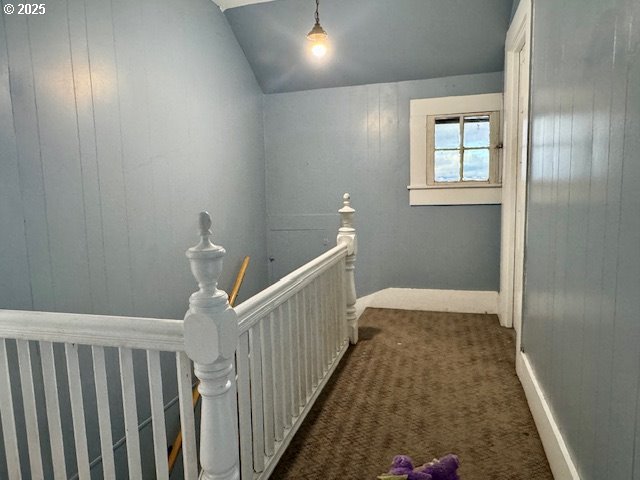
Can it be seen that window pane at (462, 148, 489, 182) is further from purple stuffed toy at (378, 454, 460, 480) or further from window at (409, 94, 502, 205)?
purple stuffed toy at (378, 454, 460, 480)

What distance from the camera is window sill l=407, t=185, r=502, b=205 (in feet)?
11.9

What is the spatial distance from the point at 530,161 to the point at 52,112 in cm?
226

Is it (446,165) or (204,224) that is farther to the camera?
(446,165)

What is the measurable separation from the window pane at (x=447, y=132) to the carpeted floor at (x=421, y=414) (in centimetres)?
159

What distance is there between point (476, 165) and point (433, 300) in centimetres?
120

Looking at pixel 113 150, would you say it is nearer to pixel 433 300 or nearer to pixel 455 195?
pixel 455 195

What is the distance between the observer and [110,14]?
2.35 meters

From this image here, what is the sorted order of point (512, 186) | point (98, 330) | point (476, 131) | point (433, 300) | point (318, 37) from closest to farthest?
point (98, 330)
point (318, 37)
point (512, 186)
point (476, 131)
point (433, 300)

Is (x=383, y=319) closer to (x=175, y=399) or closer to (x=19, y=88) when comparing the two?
(x=175, y=399)

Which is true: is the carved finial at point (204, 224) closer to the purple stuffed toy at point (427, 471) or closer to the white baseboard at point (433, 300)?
the purple stuffed toy at point (427, 471)

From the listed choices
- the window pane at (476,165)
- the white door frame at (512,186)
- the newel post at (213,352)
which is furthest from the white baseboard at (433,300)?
the newel post at (213,352)

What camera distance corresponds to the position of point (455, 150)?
373 cm

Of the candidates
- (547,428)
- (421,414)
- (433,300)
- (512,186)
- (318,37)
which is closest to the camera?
(547,428)

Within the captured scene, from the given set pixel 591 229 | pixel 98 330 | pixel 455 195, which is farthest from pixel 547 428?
pixel 455 195
